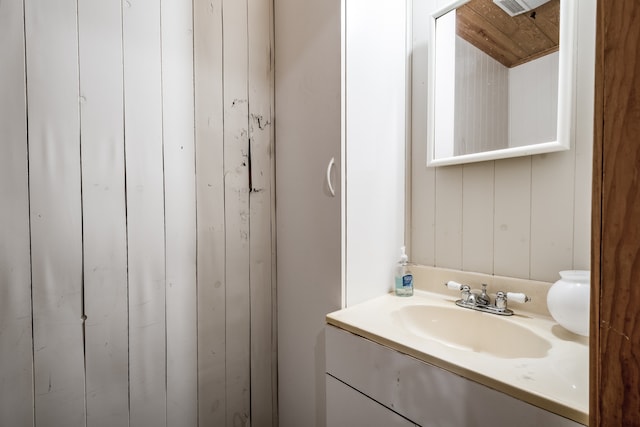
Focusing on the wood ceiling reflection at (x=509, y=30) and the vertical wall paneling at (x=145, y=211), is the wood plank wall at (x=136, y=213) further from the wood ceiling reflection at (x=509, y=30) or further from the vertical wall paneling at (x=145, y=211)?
the wood ceiling reflection at (x=509, y=30)

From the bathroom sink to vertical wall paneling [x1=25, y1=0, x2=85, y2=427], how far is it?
98 centimetres

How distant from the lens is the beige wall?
0.80 metres

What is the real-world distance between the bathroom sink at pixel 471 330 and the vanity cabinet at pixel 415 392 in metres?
0.21

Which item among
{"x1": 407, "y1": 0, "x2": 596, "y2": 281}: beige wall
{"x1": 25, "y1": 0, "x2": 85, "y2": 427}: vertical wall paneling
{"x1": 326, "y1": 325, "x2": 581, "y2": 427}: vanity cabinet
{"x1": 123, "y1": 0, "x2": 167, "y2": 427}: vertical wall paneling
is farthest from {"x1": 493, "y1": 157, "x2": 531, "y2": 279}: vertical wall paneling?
{"x1": 25, "y1": 0, "x2": 85, "y2": 427}: vertical wall paneling

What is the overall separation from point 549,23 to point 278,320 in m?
1.39

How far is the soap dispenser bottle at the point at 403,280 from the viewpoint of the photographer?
1.07m

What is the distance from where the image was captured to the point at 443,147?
42.7 inches

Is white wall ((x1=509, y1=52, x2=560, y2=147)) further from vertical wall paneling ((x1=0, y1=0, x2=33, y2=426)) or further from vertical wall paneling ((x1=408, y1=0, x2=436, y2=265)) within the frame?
vertical wall paneling ((x1=0, y1=0, x2=33, y2=426))

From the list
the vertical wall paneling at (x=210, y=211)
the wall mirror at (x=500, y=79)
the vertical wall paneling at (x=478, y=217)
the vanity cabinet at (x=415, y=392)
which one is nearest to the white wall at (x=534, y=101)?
the wall mirror at (x=500, y=79)

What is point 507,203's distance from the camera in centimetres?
94

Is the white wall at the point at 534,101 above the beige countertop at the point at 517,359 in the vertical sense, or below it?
above

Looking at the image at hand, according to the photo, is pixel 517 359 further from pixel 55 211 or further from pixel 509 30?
pixel 55 211

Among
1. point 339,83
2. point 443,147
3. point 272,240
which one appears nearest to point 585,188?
point 443,147

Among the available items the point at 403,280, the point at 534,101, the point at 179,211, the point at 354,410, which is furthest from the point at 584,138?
the point at 179,211
